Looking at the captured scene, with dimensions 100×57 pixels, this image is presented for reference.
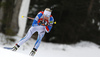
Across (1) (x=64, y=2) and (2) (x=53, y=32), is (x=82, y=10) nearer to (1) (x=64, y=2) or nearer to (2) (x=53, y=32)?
(1) (x=64, y=2)

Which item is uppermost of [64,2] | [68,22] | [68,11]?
[64,2]

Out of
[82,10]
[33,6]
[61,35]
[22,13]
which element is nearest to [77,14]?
[82,10]

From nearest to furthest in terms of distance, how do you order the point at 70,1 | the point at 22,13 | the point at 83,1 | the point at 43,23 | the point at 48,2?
the point at 43,23 < the point at 22,13 < the point at 48,2 < the point at 70,1 < the point at 83,1

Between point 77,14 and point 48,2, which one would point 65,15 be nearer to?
point 77,14

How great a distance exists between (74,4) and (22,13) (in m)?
6.96

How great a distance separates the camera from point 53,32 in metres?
12.4

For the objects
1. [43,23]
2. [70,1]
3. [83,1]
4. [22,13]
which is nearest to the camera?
[43,23]

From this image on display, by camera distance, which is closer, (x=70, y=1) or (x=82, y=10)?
(x=70, y=1)

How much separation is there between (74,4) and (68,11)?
2.69 ft

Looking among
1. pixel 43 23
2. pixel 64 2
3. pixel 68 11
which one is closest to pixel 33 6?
pixel 64 2

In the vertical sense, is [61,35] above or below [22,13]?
below

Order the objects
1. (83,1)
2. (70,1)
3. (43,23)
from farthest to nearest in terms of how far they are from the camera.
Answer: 1. (83,1)
2. (70,1)
3. (43,23)

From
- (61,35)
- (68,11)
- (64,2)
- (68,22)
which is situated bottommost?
(61,35)

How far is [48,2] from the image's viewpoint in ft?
36.3
